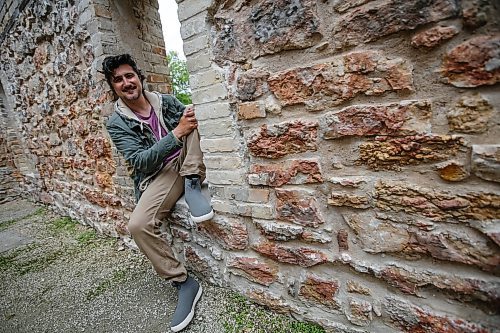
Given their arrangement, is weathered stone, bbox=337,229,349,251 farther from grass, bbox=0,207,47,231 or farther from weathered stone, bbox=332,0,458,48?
grass, bbox=0,207,47,231

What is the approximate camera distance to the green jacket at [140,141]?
5.49ft

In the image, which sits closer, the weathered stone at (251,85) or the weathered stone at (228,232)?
the weathered stone at (251,85)

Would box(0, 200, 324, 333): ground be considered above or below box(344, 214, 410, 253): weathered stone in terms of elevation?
below

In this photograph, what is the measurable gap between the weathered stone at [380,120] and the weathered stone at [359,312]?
0.75 m

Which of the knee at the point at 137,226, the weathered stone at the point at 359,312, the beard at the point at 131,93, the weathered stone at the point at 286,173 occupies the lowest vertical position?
the weathered stone at the point at 359,312

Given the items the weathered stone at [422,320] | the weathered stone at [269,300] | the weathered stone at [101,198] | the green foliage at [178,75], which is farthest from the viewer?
the green foliage at [178,75]

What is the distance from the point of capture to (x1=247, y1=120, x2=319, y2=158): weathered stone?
1190mm

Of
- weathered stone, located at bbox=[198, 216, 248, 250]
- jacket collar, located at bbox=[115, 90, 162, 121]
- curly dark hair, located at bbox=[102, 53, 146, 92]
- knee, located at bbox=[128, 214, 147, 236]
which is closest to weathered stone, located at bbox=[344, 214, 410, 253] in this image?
weathered stone, located at bbox=[198, 216, 248, 250]

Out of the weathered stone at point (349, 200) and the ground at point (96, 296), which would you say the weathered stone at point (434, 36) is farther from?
the ground at point (96, 296)

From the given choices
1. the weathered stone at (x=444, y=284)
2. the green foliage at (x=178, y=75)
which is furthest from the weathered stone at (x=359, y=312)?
the green foliage at (x=178, y=75)

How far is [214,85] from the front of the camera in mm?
1396

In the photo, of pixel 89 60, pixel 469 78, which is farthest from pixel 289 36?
pixel 89 60

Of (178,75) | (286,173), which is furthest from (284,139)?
(178,75)

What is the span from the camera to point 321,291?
52.2 inches
